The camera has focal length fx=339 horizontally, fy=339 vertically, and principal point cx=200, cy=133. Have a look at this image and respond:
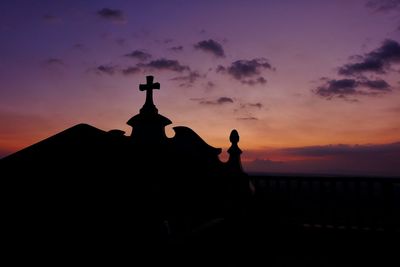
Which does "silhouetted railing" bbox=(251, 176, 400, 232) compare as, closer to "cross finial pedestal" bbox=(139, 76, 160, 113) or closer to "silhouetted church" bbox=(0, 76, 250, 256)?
"cross finial pedestal" bbox=(139, 76, 160, 113)

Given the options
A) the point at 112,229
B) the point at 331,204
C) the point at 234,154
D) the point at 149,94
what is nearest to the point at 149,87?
the point at 149,94

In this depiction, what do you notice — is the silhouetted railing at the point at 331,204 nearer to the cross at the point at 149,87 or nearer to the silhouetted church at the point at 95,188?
the cross at the point at 149,87

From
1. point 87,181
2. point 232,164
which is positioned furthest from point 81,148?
point 232,164

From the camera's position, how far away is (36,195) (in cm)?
178

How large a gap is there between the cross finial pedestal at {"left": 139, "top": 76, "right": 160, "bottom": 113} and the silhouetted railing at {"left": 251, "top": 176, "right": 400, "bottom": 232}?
8.70ft

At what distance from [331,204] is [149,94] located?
4446 mm

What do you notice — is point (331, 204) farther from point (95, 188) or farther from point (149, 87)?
point (95, 188)

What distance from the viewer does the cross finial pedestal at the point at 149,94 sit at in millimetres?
6027

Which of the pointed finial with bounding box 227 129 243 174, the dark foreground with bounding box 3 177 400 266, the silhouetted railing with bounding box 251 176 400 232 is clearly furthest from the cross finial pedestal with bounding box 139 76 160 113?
the silhouetted railing with bounding box 251 176 400 232

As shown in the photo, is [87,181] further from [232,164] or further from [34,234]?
[232,164]

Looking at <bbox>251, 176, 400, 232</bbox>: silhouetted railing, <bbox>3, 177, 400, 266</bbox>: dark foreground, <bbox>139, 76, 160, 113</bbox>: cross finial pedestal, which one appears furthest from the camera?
<bbox>251, 176, 400, 232</bbox>: silhouetted railing

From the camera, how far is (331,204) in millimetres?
7199

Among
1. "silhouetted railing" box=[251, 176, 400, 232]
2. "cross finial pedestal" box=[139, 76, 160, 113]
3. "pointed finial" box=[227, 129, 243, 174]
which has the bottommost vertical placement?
"silhouetted railing" box=[251, 176, 400, 232]

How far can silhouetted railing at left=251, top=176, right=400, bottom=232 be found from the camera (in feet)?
20.9
